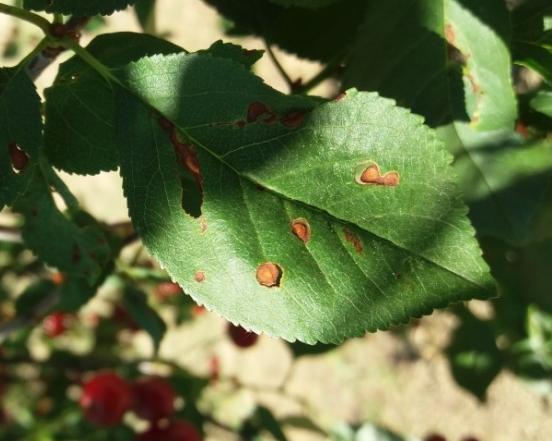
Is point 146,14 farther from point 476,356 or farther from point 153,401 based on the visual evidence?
point 476,356

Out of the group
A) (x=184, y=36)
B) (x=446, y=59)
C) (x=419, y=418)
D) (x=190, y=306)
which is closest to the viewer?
(x=446, y=59)

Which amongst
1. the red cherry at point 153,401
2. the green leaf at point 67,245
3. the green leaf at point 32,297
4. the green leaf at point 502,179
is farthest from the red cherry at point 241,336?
the green leaf at point 502,179

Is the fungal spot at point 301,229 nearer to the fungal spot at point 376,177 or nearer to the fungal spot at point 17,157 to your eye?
the fungal spot at point 376,177

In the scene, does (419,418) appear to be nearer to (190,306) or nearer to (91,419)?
(190,306)

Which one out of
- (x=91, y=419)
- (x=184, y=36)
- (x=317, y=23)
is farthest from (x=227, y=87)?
(x=184, y=36)

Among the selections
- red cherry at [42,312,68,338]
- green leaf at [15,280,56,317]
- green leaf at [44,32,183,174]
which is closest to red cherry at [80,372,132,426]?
green leaf at [15,280,56,317]

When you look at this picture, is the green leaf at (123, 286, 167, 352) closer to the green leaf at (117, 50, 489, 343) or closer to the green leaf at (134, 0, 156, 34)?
the green leaf at (134, 0, 156, 34)
